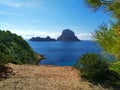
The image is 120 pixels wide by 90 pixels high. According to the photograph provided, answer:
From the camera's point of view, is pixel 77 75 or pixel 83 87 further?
pixel 77 75

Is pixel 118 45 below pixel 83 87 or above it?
above

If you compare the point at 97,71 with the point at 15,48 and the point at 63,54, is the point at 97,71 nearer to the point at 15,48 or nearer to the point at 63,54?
the point at 15,48

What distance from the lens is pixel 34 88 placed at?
11883mm

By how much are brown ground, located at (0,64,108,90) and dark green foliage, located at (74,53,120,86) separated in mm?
446

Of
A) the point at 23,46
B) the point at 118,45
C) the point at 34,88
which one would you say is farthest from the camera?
the point at 23,46

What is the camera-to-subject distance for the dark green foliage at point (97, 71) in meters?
14.0

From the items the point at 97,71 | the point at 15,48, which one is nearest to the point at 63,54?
the point at 15,48

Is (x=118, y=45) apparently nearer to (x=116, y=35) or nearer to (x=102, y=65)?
(x=116, y=35)

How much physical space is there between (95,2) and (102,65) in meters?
8.55

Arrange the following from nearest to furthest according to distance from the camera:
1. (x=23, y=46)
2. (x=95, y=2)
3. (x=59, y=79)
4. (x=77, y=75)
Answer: (x=95, y=2), (x=59, y=79), (x=77, y=75), (x=23, y=46)

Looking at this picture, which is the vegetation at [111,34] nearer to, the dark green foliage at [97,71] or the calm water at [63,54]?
the calm water at [63,54]

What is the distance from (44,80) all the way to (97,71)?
8.49 ft

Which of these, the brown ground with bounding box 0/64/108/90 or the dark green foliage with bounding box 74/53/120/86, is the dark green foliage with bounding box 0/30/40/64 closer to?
the brown ground with bounding box 0/64/108/90

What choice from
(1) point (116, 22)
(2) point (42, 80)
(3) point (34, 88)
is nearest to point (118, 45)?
(1) point (116, 22)
